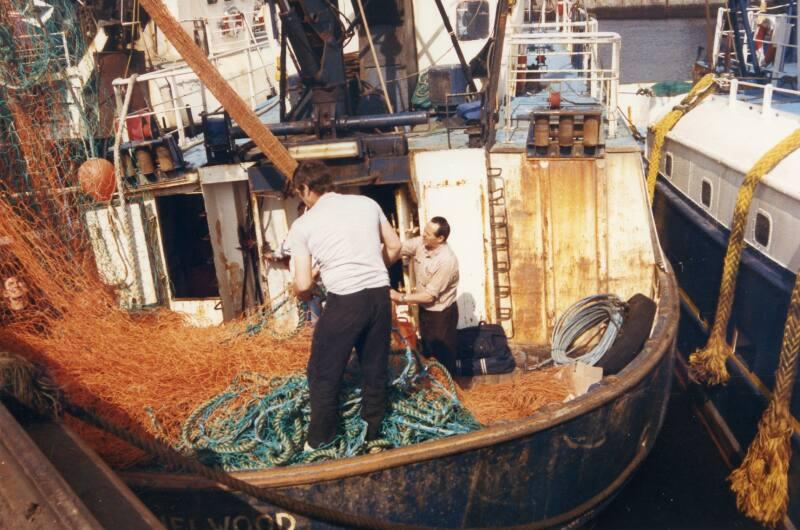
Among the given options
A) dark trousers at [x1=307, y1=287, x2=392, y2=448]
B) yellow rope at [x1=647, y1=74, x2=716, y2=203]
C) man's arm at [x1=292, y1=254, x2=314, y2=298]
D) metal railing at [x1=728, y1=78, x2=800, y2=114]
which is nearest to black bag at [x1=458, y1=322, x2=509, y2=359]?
dark trousers at [x1=307, y1=287, x2=392, y2=448]

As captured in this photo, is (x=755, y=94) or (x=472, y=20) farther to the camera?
(x=755, y=94)

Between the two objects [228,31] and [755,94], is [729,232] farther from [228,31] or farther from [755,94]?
[228,31]

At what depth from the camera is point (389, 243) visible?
4344 millimetres

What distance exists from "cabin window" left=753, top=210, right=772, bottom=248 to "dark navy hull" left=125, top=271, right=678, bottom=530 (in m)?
1.57

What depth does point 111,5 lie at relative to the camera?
15.8m

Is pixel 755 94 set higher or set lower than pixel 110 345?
higher

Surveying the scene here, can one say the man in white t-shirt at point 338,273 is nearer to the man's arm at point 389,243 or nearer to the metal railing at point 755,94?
the man's arm at point 389,243

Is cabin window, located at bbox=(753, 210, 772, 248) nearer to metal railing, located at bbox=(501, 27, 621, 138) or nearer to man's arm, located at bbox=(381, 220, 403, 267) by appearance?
metal railing, located at bbox=(501, 27, 621, 138)

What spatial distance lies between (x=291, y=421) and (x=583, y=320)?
9.29 ft

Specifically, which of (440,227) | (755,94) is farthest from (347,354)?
(755,94)

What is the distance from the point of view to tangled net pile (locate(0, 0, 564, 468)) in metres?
4.62

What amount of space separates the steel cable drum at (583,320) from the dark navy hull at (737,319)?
120cm

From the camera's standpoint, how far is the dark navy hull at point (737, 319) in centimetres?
586

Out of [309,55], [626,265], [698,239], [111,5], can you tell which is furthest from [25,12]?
[111,5]
